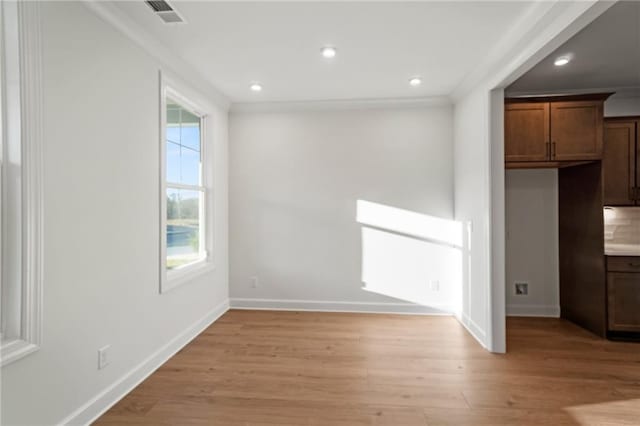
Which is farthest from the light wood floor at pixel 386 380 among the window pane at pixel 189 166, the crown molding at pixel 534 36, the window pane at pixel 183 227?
the crown molding at pixel 534 36

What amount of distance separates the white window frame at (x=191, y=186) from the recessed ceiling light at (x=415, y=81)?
226 centimetres

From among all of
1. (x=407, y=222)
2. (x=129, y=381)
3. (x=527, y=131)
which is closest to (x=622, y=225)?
(x=527, y=131)

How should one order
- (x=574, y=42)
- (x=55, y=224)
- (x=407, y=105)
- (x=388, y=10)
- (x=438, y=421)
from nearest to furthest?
(x=55, y=224) → (x=438, y=421) → (x=388, y=10) → (x=574, y=42) → (x=407, y=105)

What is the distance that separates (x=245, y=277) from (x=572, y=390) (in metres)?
3.44

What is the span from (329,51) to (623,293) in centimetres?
364

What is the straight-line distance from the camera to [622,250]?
328cm

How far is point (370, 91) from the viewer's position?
147 inches

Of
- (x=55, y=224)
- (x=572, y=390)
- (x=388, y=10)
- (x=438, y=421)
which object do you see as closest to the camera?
(x=55, y=224)

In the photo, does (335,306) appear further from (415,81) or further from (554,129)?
(554,129)

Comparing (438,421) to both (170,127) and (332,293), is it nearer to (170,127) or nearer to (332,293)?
(332,293)

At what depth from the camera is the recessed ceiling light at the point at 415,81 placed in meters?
3.37

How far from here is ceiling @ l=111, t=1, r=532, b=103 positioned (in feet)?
7.09

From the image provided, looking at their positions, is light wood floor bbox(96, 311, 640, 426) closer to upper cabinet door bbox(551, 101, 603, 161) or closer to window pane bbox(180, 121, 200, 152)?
upper cabinet door bbox(551, 101, 603, 161)

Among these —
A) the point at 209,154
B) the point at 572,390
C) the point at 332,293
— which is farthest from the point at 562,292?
the point at 209,154
